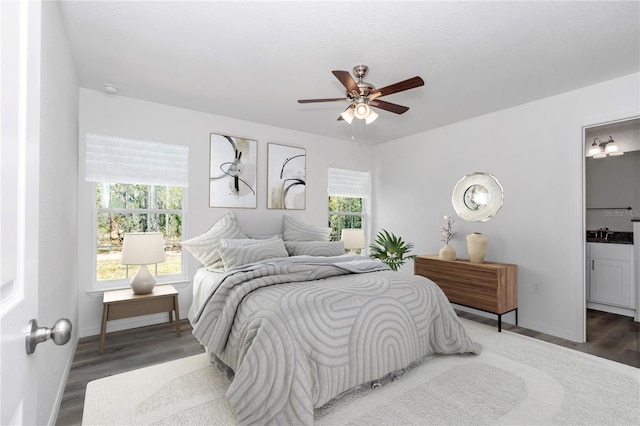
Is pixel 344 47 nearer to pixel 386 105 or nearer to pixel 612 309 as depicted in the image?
pixel 386 105

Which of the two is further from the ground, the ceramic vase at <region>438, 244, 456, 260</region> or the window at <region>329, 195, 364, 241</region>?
the window at <region>329, 195, 364, 241</region>

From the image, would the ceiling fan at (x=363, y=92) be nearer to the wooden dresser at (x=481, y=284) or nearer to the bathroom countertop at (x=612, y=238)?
the wooden dresser at (x=481, y=284)

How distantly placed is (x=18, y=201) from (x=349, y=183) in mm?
4999

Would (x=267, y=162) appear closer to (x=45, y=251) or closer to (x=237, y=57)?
(x=237, y=57)

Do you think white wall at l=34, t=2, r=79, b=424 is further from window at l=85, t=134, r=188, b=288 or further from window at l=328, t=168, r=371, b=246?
window at l=328, t=168, r=371, b=246

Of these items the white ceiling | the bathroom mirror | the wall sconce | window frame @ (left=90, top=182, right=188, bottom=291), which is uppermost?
the white ceiling

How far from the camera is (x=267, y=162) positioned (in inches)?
178

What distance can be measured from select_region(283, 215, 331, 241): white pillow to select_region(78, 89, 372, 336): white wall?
21 cm

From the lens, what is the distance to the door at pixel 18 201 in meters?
0.54

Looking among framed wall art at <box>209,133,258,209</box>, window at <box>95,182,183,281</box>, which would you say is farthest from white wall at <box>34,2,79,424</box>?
framed wall art at <box>209,133,258,209</box>

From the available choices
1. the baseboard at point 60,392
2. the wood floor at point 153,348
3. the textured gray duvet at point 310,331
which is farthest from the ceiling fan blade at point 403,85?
the baseboard at point 60,392

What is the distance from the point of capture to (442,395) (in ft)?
7.23

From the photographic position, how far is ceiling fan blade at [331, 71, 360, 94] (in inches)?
88.3

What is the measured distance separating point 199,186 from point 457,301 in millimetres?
3443
